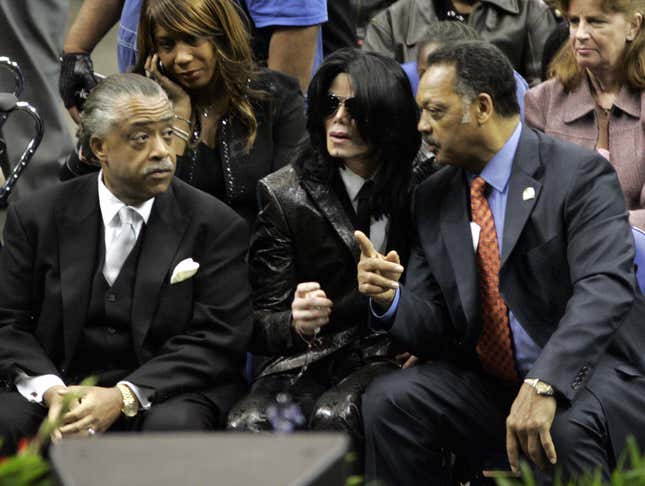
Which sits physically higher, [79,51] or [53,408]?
[79,51]

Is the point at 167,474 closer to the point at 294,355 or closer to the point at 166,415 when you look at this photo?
the point at 166,415

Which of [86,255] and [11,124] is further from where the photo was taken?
[11,124]

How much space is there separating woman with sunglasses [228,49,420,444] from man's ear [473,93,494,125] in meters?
0.39

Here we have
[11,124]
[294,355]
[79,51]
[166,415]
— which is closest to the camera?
[166,415]

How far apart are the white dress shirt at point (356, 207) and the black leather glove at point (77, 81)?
1216 millimetres

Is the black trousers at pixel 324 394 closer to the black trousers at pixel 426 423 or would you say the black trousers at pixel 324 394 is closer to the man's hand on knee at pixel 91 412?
the black trousers at pixel 426 423

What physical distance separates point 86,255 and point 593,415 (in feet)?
5.24

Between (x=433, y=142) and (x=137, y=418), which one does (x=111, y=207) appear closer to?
(x=137, y=418)

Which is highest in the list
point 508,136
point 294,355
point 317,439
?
point 317,439

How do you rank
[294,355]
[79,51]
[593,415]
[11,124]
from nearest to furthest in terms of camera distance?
[593,415] → [294,355] → [79,51] → [11,124]

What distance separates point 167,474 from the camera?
190cm

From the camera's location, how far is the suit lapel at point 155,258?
14.6 ft

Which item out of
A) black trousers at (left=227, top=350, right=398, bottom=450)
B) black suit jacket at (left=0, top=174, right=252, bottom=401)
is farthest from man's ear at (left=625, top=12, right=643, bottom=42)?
black suit jacket at (left=0, top=174, right=252, bottom=401)

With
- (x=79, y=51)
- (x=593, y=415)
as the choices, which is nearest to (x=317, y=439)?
(x=593, y=415)
